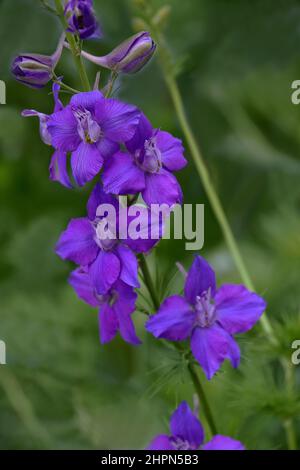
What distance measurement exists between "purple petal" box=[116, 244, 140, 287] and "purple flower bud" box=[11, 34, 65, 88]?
14 centimetres

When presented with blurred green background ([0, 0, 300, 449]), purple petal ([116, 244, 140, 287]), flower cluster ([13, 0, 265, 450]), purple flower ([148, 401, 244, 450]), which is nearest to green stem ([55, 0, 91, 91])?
flower cluster ([13, 0, 265, 450])

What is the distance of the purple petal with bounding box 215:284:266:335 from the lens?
25.7 inches

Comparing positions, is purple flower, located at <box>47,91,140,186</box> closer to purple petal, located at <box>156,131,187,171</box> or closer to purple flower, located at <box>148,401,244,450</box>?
purple petal, located at <box>156,131,187,171</box>

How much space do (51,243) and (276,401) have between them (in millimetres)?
639

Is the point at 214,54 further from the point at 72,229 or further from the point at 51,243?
the point at 72,229

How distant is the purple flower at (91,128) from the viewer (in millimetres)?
610

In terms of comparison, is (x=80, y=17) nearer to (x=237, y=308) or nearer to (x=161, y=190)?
(x=161, y=190)

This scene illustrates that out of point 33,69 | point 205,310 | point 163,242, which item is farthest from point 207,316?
point 163,242

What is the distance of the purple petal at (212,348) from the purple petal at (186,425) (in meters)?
0.06

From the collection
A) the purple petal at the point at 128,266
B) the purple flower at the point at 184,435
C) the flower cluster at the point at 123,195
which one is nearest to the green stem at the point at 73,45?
the flower cluster at the point at 123,195

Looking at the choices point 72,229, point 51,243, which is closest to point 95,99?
point 72,229

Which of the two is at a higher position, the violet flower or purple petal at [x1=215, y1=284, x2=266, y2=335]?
the violet flower

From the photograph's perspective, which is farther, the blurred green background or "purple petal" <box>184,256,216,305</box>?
the blurred green background

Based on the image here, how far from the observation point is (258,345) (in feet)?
2.83
